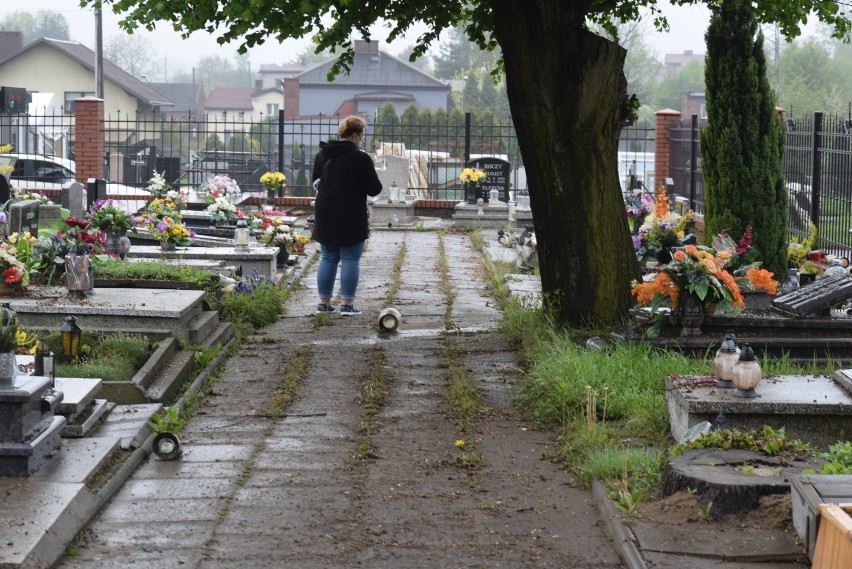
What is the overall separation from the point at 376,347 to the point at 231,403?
2205mm

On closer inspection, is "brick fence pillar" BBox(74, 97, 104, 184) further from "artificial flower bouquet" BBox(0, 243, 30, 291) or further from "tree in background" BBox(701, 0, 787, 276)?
"artificial flower bouquet" BBox(0, 243, 30, 291)

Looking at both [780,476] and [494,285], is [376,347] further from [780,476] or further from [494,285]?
[780,476]

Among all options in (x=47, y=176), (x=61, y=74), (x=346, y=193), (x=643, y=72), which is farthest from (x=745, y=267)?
(x=643, y=72)

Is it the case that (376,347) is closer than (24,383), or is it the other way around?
(24,383)

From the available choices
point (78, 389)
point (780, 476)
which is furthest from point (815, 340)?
point (78, 389)

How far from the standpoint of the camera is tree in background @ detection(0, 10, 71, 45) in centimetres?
16375

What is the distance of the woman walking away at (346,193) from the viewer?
11.5 metres

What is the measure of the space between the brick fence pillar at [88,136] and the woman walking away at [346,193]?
548 inches

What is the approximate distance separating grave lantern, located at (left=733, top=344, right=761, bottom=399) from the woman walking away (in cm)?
519

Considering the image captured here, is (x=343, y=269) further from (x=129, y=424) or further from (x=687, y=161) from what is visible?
(x=687, y=161)

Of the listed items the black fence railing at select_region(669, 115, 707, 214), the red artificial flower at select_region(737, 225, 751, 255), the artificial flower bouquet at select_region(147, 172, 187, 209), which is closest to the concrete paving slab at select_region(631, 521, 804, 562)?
the red artificial flower at select_region(737, 225, 751, 255)

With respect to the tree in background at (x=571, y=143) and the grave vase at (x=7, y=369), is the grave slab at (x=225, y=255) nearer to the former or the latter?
the tree in background at (x=571, y=143)

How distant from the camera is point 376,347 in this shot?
33.8 feet

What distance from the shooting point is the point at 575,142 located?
10086 mm
